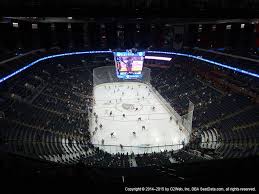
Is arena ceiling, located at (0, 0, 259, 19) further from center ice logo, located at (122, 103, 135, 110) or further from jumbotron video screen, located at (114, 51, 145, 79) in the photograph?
jumbotron video screen, located at (114, 51, 145, 79)

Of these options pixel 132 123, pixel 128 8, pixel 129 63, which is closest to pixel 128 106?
pixel 132 123

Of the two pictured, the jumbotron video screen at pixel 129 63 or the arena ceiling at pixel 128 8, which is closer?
the arena ceiling at pixel 128 8

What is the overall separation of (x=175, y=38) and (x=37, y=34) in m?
22.7

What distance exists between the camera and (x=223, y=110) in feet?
78.9

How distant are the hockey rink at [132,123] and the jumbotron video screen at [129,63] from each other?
2.49 meters

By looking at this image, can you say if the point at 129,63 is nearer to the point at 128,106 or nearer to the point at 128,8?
the point at 128,106

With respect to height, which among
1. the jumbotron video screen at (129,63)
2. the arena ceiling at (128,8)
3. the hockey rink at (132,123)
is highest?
the arena ceiling at (128,8)

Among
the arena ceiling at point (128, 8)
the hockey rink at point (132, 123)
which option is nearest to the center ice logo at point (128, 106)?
the hockey rink at point (132, 123)

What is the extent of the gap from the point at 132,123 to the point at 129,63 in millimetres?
12912

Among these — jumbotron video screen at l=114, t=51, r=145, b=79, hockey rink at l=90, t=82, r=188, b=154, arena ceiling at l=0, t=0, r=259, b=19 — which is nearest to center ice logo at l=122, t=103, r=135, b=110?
hockey rink at l=90, t=82, r=188, b=154

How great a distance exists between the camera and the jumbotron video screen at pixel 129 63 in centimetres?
3444

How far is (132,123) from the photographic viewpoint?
24047mm

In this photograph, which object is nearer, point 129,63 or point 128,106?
point 128,106

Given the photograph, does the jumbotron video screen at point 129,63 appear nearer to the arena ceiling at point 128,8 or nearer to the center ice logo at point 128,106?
the center ice logo at point 128,106
